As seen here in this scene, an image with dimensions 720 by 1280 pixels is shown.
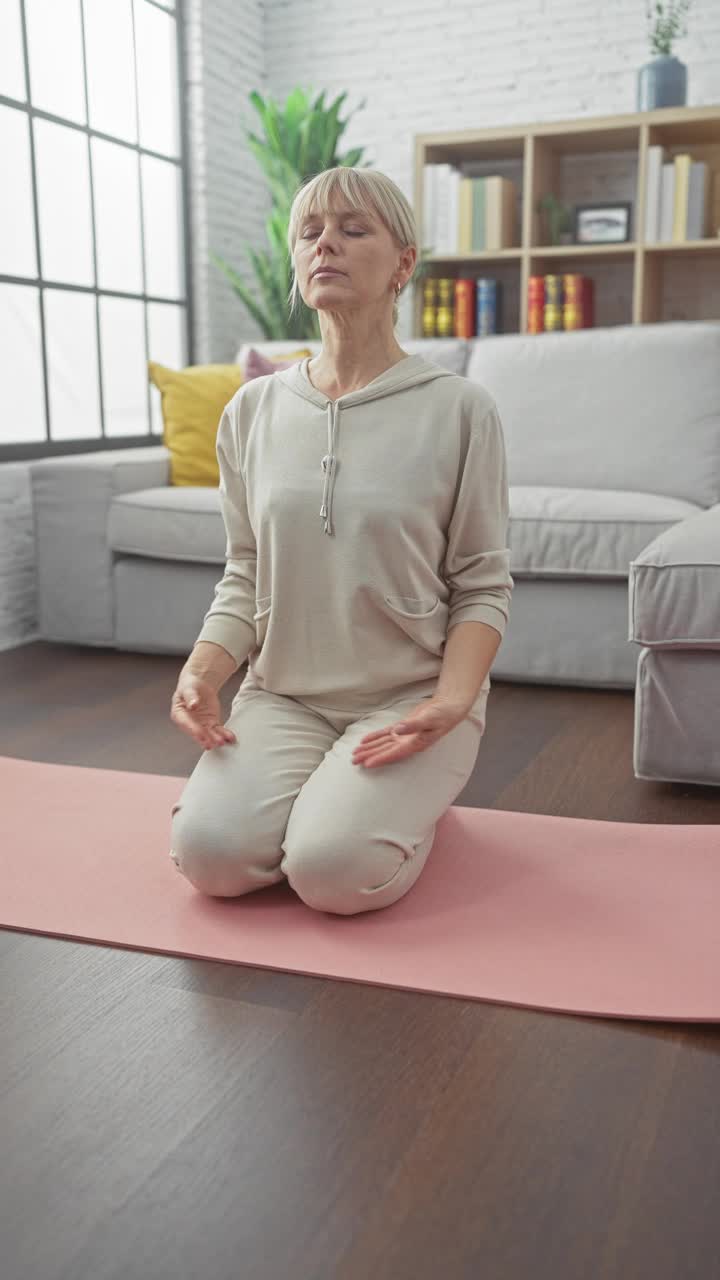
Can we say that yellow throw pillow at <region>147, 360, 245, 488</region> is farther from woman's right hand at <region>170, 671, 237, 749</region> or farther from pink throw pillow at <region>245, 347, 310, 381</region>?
woman's right hand at <region>170, 671, 237, 749</region>

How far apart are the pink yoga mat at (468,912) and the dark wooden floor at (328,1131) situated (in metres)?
0.04

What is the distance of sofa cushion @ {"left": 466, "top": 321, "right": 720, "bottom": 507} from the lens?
306 centimetres

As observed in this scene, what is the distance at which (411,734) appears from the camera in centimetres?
149

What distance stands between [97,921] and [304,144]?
3.51 m

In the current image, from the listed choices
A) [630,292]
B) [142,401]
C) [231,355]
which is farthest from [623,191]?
[142,401]

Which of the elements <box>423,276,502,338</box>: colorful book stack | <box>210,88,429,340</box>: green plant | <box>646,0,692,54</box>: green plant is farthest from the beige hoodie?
<box>646,0,692,54</box>: green plant

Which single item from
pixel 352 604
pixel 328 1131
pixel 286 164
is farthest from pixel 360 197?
pixel 286 164

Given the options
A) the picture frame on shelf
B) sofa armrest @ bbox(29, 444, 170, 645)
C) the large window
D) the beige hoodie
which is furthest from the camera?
the picture frame on shelf

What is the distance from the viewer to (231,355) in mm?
4910

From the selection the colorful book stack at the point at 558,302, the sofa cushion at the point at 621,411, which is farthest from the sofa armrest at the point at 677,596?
the colorful book stack at the point at 558,302

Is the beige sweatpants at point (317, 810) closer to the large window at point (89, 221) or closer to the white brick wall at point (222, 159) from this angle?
the large window at point (89, 221)

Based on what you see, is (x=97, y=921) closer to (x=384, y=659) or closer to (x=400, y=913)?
(x=400, y=913)

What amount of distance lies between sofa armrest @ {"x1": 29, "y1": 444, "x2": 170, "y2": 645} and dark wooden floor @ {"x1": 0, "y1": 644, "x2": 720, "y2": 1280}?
1.88m

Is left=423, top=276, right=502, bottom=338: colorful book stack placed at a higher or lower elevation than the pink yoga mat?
higher
